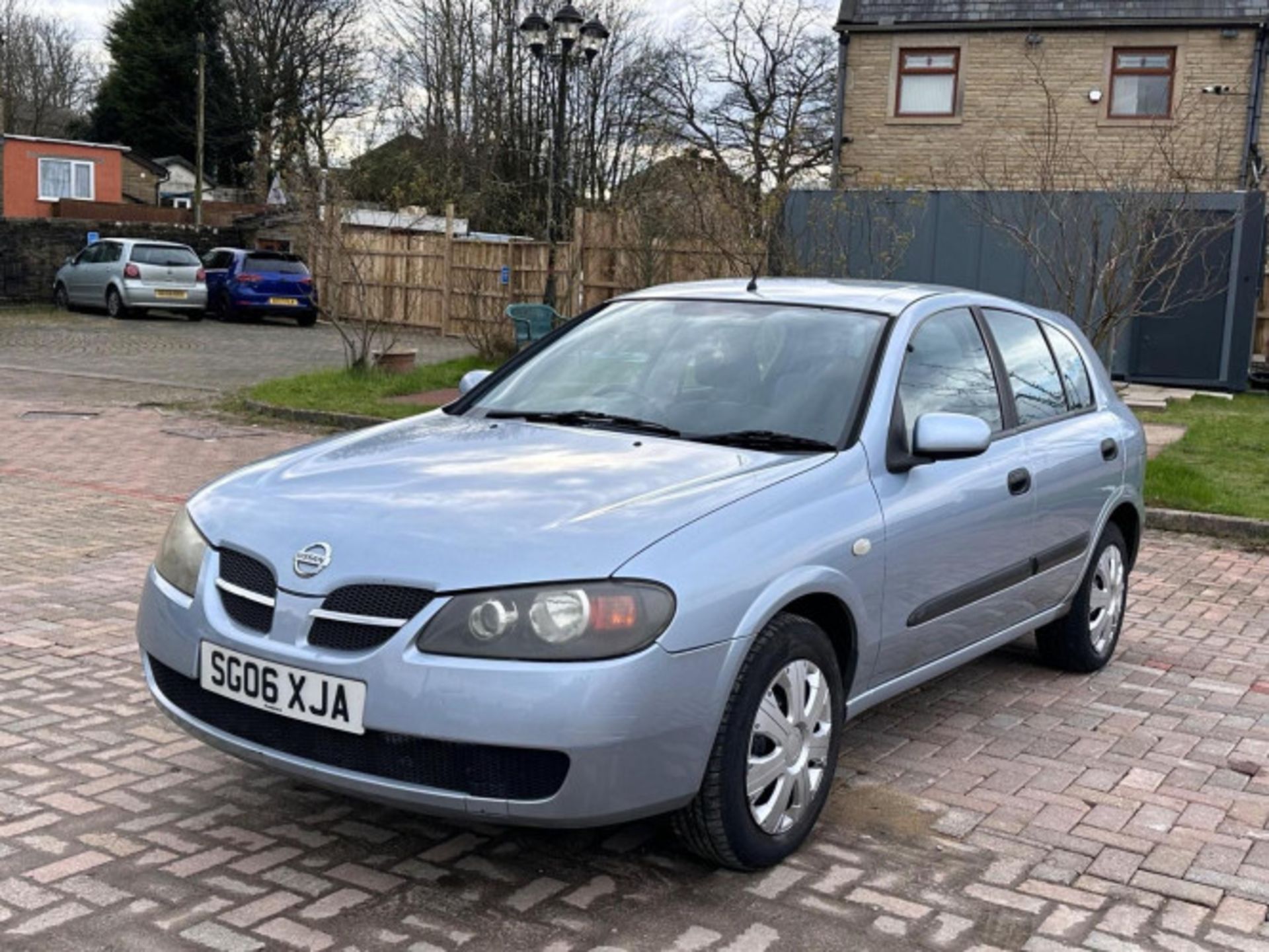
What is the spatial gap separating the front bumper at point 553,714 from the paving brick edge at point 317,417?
33.6 ft

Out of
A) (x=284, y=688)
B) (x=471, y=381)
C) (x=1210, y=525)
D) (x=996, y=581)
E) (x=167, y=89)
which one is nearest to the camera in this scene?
(x=284, y=688)

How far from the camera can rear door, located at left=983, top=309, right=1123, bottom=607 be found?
5340mm

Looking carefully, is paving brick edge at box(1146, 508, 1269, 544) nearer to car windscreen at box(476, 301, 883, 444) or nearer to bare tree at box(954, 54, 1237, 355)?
bare tree at box(954, 54, 1237, 355)

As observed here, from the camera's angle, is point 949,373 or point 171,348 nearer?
point 949,373

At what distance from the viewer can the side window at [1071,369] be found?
5.92 m

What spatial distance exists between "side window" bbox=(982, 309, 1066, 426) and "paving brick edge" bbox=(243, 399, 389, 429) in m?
8.64

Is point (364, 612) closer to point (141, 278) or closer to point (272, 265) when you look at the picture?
point (141, 278)

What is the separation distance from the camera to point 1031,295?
1909 centimetres

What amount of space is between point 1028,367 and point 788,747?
244 centimetres

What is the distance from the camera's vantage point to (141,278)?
27969 mm

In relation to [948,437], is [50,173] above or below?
above

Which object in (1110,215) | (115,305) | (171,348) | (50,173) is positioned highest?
(50,173)

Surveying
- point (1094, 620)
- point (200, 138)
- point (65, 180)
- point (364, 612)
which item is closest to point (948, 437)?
point (364, 612)

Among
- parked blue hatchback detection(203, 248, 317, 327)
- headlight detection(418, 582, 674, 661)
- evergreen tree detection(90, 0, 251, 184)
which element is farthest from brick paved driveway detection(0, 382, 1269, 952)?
evergreen tree detection(90, 0, 251, 184)
